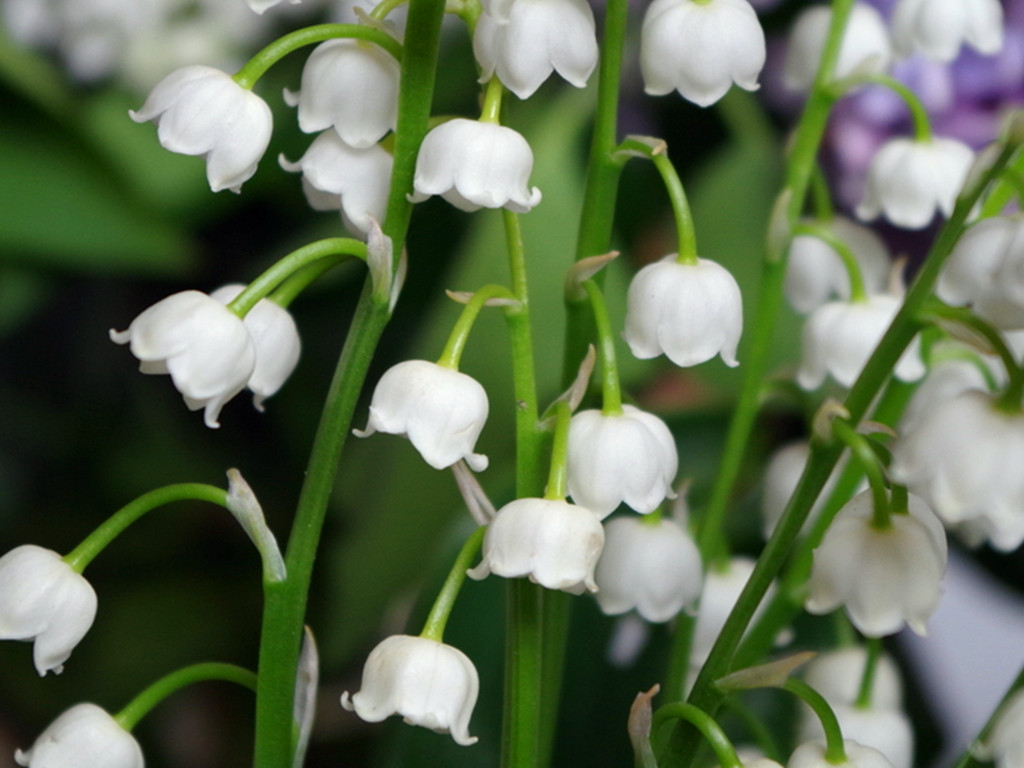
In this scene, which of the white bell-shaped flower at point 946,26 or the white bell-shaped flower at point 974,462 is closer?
the white bell-shaped flower at point 974,462

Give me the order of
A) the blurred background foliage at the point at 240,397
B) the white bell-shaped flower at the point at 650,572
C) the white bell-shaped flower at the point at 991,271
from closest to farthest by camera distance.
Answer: the white bell-shaped flower at the point at 991,271 → the white bell-shaped flower at the point at 650,572 → the blurred background foliage at the point at 240,397

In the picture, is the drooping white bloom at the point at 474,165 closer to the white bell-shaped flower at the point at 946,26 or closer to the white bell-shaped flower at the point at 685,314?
the white bell-shaped flower at the point at 685,314

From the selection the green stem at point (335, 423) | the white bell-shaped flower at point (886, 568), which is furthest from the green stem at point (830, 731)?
the green stem at point (335, 423)

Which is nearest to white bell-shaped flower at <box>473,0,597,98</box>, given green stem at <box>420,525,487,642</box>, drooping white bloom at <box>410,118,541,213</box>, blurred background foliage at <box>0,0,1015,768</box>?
drooping white bloom at <box>410,118,541,213</box>

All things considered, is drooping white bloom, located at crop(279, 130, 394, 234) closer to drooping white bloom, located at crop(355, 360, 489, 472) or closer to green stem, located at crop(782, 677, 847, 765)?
drooping white bloom, located at crop(355, 360, 489, 472)

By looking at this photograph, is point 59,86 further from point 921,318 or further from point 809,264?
point 921,318
